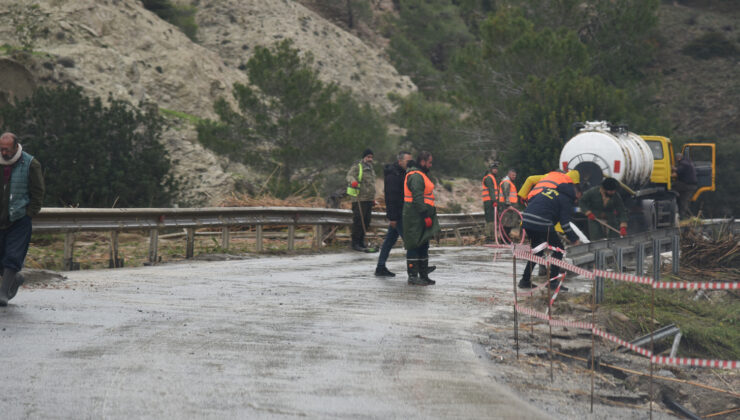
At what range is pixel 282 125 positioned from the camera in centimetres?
3812

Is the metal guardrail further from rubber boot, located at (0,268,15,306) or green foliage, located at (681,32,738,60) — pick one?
green foliage, located at (681,32,738,60)

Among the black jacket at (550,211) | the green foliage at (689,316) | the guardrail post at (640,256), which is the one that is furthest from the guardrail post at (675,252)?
the black jacket at (550,211)

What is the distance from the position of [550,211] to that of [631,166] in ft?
33.8

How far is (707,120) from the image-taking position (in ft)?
179

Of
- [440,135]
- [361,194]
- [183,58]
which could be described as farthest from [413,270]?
[183,58]

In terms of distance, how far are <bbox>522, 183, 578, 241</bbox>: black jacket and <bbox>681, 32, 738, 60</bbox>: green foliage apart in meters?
54.5

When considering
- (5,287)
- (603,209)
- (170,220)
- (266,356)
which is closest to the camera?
(266,356)

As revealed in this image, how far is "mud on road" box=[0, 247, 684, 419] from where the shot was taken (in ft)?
16.4

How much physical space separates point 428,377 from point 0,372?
2865 mm

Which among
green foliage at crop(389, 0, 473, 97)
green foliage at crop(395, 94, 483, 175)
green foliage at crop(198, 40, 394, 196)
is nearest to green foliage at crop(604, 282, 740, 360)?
green foliage at crop(198, 40, 394, 196)

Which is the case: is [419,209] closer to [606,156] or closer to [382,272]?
[382,272]

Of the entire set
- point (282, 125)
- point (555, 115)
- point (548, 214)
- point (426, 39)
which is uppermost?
point (426, 39)

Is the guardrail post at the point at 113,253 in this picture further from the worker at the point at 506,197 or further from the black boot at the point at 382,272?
the worker at the point at 506,197

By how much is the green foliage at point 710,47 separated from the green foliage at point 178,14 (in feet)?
118
